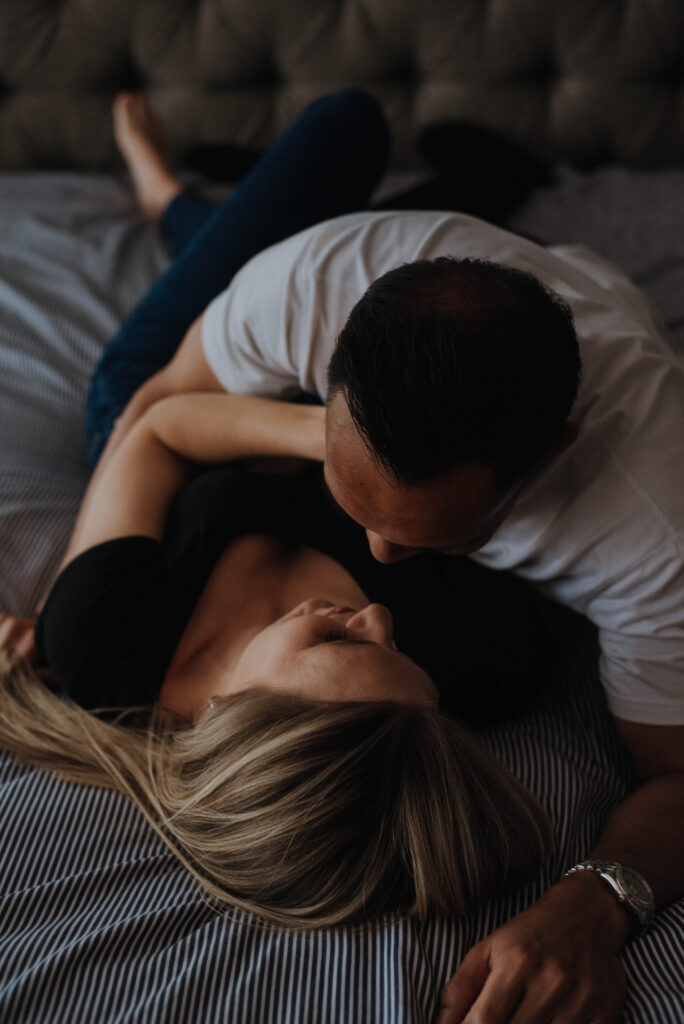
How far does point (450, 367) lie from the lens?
1.72ft

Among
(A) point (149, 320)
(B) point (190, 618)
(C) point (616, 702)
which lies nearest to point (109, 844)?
(B) point (190, 618)

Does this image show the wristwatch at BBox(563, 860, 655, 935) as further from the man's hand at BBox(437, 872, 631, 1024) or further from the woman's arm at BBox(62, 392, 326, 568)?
the woman's arm at BBox(62, 392, 326, 568)

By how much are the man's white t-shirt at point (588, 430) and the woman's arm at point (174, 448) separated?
54mm

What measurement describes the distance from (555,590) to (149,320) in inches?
23.6

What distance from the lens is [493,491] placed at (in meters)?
0.58

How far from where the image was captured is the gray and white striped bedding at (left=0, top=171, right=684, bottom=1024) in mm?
560

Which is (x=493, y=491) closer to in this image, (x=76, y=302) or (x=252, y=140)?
(x=76, y=302)

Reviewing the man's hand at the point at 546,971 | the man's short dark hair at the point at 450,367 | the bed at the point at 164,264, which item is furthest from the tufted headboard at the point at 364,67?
the man's hand at the point at 546,971

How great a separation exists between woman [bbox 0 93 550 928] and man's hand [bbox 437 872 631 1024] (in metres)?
0.05

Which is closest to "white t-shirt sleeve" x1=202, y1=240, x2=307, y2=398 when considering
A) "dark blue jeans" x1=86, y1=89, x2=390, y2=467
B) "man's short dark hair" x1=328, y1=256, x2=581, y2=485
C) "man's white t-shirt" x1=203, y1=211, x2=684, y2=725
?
"man's white t-shirt" x1=203, y1=211, x2=684, y2=725

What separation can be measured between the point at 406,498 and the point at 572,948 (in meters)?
0.34

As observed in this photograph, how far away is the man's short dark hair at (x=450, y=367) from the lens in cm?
53

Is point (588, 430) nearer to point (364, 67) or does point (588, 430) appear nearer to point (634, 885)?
point (634, 885)

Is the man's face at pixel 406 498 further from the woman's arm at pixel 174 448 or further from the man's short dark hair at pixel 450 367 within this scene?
the woman's arm at pixel 174 448
